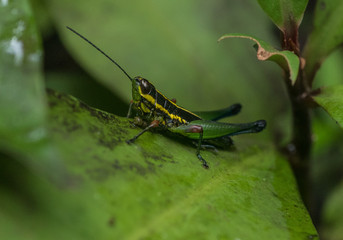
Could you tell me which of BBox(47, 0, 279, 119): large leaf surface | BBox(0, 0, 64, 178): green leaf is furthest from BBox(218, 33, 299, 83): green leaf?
BBox(47, 0, 279, 119): large leaf surface

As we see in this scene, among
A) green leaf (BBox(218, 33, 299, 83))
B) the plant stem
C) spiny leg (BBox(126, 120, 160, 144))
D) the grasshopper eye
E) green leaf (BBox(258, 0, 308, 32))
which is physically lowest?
the plant stem

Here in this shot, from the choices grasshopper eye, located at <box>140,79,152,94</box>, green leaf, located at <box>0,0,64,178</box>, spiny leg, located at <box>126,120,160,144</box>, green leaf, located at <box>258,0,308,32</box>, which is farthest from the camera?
grasshopper eye, located at <box>140,79,152,94</box>

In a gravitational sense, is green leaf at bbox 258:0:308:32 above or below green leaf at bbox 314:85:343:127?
above

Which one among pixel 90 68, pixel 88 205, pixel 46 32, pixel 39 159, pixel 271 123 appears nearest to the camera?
pixel 39 159

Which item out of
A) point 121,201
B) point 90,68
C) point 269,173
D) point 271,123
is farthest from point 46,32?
point 121,201

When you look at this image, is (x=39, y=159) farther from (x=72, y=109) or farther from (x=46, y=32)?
(x=46, y=32)

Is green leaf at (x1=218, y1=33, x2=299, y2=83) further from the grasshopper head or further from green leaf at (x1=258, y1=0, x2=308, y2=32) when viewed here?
the grasshopper head

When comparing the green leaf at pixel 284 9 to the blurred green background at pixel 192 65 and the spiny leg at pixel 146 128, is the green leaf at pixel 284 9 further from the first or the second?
the blurred green background at pixel 192 65

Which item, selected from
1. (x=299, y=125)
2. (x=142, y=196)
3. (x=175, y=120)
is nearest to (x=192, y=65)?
(x=175, y=120)
